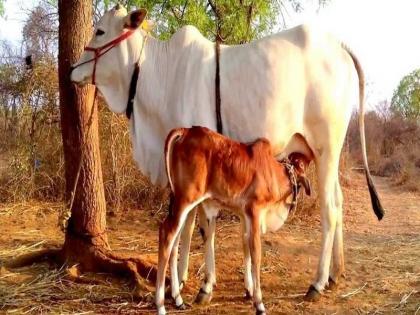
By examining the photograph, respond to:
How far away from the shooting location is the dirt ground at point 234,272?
4125 millimetres

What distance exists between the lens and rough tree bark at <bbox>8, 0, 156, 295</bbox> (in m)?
4.68

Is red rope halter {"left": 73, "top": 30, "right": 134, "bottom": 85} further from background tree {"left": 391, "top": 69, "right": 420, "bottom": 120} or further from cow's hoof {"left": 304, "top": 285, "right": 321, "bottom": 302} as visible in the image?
background tree {"left": 391, "top": 69, "right": 420, "bottom": 120}

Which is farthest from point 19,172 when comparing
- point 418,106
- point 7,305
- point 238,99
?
point 418,106

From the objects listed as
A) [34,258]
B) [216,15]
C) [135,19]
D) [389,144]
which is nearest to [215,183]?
[135,19]

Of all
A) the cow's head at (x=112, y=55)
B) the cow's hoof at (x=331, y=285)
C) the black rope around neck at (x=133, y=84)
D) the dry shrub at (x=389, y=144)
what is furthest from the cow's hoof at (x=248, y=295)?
the dry shrub at (x=389, y=144)

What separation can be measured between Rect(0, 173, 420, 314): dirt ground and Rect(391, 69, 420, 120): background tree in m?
15.0

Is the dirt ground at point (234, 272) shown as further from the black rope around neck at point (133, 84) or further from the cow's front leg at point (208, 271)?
the black rope around neck at point (133, 84)

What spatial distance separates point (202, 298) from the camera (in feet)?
13.7

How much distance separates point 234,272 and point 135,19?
227cm

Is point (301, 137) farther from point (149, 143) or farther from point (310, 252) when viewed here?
point (310, 252)

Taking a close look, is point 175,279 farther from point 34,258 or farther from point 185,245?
point 34,258

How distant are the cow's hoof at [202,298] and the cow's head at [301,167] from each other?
1057mm

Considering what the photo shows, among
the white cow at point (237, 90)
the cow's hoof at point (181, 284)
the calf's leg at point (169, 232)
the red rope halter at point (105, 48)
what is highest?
the red rope halter at point (105, 48)

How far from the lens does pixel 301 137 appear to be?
440 centimetres
